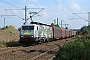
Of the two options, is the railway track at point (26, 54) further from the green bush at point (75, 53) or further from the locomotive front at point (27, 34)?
the locomotive front at point (27, 34)

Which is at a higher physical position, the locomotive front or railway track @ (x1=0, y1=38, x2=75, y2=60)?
the locomotive front

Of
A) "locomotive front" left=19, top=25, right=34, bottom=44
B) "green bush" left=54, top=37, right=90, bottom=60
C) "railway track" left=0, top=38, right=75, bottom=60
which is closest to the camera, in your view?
"green bush" left=54, top=37, right=90, bottom=60

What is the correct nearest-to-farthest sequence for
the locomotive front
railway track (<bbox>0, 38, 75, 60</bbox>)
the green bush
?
the green bush, railway track (<bbox>0, 38, 75, 60</bbox>), the locomotive front

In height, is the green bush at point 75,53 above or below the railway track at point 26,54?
above

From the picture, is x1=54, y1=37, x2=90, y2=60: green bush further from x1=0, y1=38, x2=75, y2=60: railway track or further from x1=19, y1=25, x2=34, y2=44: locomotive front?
x1=19, y1=25, x2=34, y2=44: locomotive front

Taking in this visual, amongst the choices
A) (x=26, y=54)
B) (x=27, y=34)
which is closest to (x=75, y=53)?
(x=26, y=54)

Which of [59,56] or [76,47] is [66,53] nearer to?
[59,56]

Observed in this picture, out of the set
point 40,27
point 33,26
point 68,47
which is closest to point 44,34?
point 40,27

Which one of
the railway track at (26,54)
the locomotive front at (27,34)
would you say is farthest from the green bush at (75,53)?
the locomotive front at (27,34)

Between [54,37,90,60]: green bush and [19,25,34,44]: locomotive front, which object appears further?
[19,25,34,44]: locomotive front

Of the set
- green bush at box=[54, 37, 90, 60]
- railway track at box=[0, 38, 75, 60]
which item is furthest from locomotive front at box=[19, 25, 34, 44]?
green bush at box=[54, 37, 90, 60]

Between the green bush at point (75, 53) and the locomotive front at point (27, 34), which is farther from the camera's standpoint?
the locomotive front at point (27, 34)

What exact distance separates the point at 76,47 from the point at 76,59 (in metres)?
1.36

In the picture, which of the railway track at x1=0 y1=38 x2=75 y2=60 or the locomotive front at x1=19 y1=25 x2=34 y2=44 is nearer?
the railway track at x1=0 y1=38 x2=75 y2=60
